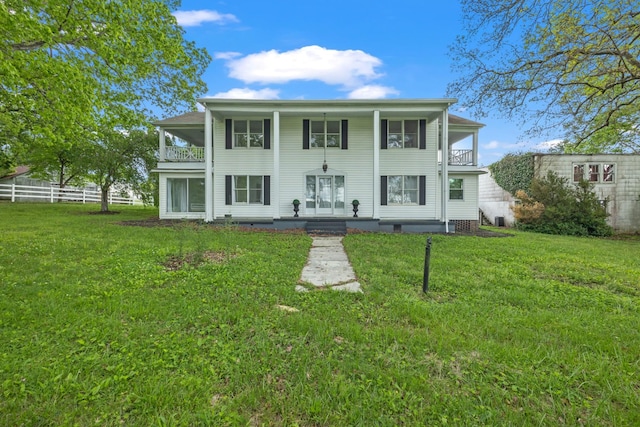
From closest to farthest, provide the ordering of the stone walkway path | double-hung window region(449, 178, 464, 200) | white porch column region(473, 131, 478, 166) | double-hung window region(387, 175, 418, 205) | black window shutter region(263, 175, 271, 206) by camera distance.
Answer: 1. the stone walkway path
2. black window shutter region(263, 175, 271, 206)
3. double-hung window region(387, 175, 418, 205)
4. white porch column region(473, 131, 478, 166)
5. double-hung window region(449, 178, 464, 200)

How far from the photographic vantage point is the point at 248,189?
1409 centimetres

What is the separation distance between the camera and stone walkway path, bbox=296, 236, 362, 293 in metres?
4.81

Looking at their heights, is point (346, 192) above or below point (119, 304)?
above

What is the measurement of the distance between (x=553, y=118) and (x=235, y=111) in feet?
39.6

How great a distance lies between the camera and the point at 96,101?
730cm

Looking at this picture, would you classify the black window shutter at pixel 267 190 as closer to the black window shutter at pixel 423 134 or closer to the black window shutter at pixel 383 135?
the black window shutter at pixel 383 135

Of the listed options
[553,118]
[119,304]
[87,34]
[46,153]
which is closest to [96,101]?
[87,34]

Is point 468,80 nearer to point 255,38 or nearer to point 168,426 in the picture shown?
point 255,38

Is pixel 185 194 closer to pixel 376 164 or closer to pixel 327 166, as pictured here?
pixel 327 166

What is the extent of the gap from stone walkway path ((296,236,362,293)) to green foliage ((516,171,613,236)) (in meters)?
11.9

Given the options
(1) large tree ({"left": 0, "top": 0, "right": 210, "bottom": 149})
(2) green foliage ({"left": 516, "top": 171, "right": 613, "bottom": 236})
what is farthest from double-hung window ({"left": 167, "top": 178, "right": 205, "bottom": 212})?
(2) green foliage ({"left": 516, "top": 171, "right": 613, "bottom": 236})

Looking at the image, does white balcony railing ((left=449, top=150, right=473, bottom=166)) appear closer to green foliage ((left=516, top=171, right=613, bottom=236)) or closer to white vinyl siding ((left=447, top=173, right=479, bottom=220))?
white vinyl siding ((left=447, top=173, right=479, bottom=220))

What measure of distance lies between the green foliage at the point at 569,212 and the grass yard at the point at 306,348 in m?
10.3

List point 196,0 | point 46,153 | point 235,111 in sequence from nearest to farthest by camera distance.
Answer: point 196,0
point 235,111
point 46,153
